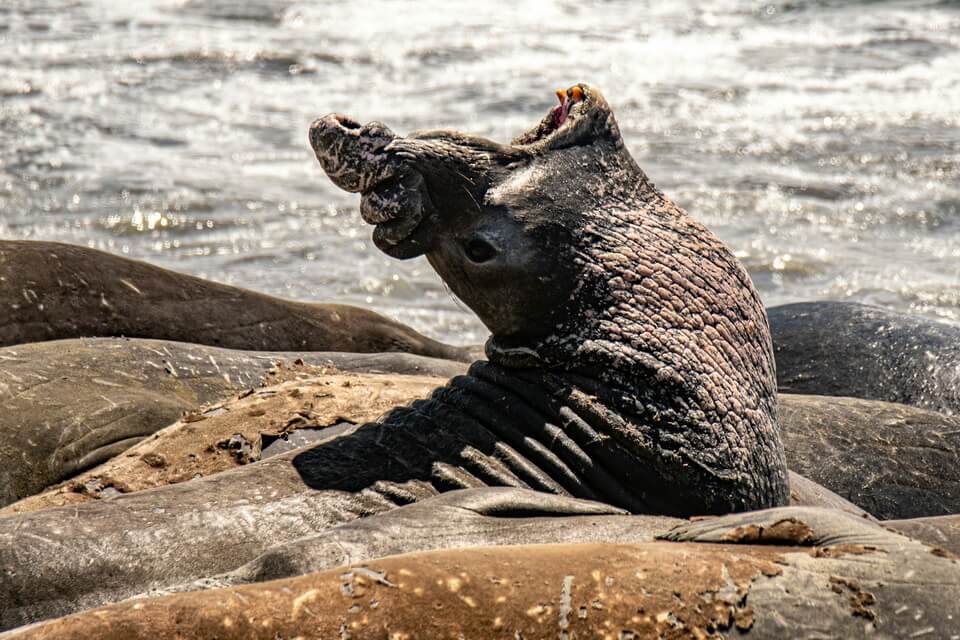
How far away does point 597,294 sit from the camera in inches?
184

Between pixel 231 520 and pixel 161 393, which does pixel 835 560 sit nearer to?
pixel 231 520

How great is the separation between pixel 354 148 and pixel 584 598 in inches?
82.1

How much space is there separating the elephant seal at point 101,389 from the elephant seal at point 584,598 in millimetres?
2419

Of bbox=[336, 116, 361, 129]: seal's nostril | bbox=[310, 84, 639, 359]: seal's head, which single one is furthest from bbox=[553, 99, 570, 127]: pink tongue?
bbox=[336, 116, 361, 129]: seal's nostril

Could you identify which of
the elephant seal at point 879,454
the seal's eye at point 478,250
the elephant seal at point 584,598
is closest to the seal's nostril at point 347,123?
the seal's eye at point 478,250

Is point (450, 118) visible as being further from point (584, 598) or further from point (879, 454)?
point (584, 598)

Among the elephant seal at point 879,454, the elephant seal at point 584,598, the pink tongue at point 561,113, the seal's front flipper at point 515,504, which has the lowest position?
the elephant seal at point 879,454

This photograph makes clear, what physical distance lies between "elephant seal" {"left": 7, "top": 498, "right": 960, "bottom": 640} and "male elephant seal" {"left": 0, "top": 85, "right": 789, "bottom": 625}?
109 centimetres

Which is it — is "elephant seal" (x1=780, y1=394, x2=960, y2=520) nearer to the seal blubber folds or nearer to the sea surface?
the seal blubber folds

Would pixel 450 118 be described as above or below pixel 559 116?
below

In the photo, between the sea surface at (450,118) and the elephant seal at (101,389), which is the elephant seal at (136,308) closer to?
the elephant seal at (101,389)

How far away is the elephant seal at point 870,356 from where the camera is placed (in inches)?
292

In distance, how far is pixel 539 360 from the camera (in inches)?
187

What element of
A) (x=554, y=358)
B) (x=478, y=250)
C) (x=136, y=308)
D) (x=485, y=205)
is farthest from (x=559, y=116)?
(x=136, y=308)
